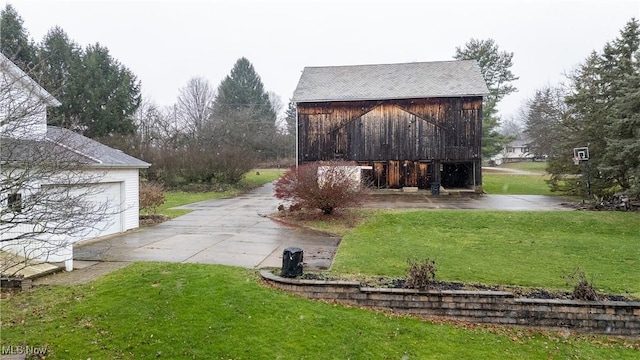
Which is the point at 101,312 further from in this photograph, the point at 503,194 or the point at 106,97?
the point at 106,97

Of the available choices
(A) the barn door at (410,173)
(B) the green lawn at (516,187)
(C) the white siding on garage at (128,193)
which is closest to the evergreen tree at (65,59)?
(C) the white siding on garage at (128,193)

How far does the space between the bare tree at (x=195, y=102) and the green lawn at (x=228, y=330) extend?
41.3m

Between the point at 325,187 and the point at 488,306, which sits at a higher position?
the point at 325,187

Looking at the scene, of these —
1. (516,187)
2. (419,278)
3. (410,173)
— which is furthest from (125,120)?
(419,278)

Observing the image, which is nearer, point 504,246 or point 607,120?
point 504,246

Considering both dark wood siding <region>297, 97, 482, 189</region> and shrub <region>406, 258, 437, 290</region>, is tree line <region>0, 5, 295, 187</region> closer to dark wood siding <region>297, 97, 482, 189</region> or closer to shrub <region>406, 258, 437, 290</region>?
dark wood siding <region>297, 97, 482, 189</region>

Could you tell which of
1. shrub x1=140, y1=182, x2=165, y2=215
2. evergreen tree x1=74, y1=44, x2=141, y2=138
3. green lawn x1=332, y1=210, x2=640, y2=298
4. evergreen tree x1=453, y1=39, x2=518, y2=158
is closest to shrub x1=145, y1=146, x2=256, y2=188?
evergreen tree x1=74, y1=44, x2=141, y2=138

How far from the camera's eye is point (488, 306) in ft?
22.7

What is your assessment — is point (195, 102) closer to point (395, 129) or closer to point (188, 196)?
point (188, 196)

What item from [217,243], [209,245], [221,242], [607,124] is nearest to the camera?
[209,245]

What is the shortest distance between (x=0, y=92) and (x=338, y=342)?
205 inches

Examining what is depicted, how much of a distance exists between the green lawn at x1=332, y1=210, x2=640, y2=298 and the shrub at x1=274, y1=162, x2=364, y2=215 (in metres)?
1.33

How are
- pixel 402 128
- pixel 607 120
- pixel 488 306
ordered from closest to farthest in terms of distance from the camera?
pixel 488 306 < pixel 607 120 < pixel 402 128

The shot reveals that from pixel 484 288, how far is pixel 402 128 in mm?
18430
